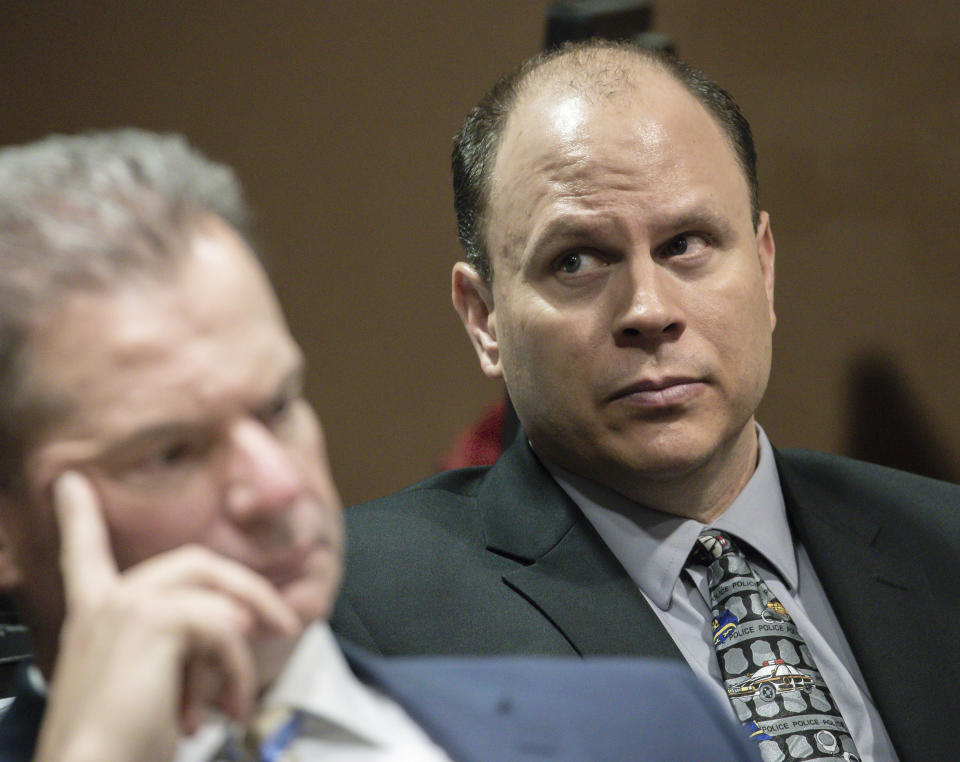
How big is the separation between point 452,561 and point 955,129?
149cm

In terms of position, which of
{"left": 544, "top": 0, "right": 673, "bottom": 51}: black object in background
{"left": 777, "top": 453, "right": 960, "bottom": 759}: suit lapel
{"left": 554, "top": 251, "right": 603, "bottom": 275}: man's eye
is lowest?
{"left": 777, "top": 453, "right": 960, "bottom": 759}: suit lapel

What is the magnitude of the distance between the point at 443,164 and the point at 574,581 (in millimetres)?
1129

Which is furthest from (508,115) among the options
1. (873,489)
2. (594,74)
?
(873,489)

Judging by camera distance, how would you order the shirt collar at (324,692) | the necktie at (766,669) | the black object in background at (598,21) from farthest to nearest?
the black object in background at (598,21)
the necktie at (766,669)
the shirt collar at (324,692)

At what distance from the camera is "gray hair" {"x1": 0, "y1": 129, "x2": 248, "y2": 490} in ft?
2.64

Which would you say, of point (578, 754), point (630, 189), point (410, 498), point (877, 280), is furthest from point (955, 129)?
point (578, 754)

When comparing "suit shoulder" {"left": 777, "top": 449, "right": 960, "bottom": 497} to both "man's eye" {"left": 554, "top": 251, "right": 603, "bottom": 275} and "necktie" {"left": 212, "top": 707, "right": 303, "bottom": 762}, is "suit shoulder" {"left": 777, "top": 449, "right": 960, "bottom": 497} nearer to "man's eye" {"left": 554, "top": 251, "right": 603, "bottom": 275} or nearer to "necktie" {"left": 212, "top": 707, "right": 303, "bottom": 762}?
"man's eye" {"left": 554, "top": 251, "right": 603, "bottom": 275}

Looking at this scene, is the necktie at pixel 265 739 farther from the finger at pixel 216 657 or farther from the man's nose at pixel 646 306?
the man's nose at pixel 646 306

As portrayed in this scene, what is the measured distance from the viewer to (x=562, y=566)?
143 centimetres

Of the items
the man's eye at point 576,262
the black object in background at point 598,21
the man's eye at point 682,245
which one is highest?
the black object in background at point 598,21

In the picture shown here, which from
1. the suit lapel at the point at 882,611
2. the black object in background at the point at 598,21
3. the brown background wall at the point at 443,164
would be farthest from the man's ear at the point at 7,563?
the brown background wall at the point at 443,164

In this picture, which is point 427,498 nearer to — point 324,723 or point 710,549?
point 710,549

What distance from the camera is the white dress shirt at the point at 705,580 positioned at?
4.51 ft

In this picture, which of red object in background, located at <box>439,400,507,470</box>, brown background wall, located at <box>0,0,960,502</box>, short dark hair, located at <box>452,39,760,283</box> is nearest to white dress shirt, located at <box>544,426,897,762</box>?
short dark hair, located at <box>452,39,760,283</box>
